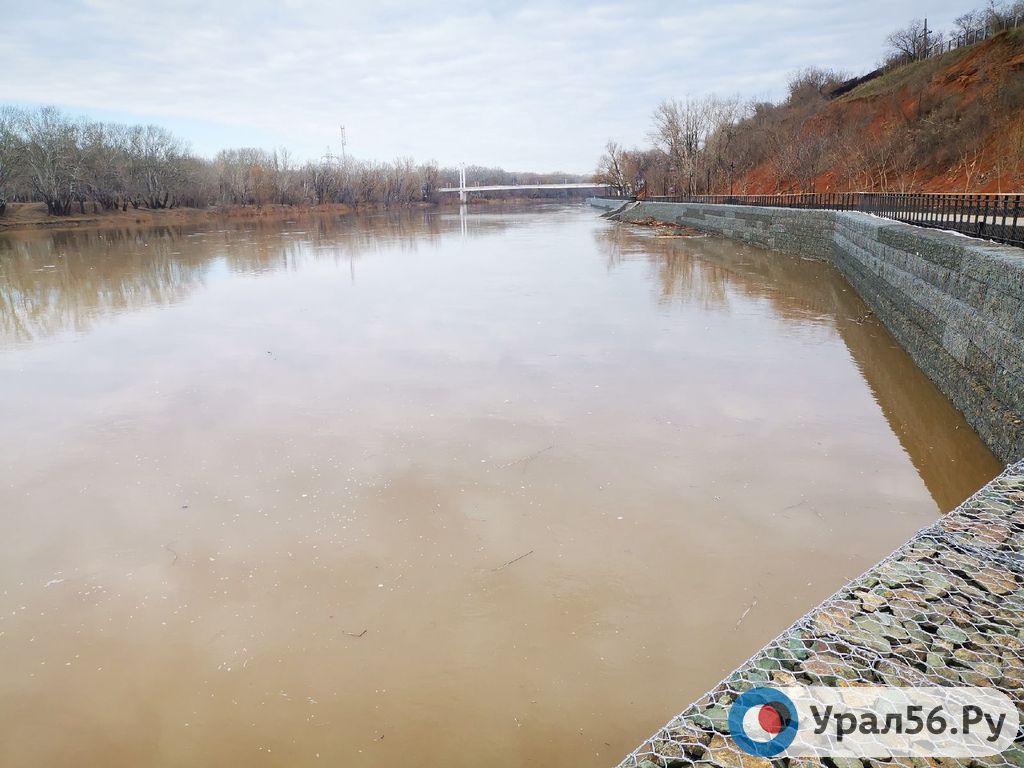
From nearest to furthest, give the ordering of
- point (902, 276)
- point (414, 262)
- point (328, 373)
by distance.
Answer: point (328, 373), point (902, 276), point (414, 262)

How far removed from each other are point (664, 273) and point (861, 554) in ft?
56.1

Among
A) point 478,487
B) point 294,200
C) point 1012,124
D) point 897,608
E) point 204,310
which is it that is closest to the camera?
point 897,608

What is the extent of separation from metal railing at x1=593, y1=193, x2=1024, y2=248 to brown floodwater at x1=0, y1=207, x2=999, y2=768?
236 centimetres

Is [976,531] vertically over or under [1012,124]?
under

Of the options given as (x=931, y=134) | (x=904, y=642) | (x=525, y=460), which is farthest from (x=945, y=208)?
(x=931, y=134)

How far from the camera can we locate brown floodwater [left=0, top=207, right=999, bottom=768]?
3.75m

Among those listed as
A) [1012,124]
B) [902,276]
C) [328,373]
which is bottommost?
[328,373]

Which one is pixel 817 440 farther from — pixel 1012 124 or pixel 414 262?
pixel 1012 124

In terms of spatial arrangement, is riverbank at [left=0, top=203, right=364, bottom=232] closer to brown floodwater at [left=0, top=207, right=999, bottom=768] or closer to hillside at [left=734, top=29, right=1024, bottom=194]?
brown floodwater at [left=0, top=207, right=999, bottom=768]

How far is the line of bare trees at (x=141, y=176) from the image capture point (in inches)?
2318

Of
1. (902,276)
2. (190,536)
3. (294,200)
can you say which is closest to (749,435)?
(190,536)

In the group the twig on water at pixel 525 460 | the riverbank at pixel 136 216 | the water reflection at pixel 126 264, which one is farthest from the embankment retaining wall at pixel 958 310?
the riverbank at pixel 136 216

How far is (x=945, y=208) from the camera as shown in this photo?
15.9 meters

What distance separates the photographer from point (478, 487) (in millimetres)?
6258
